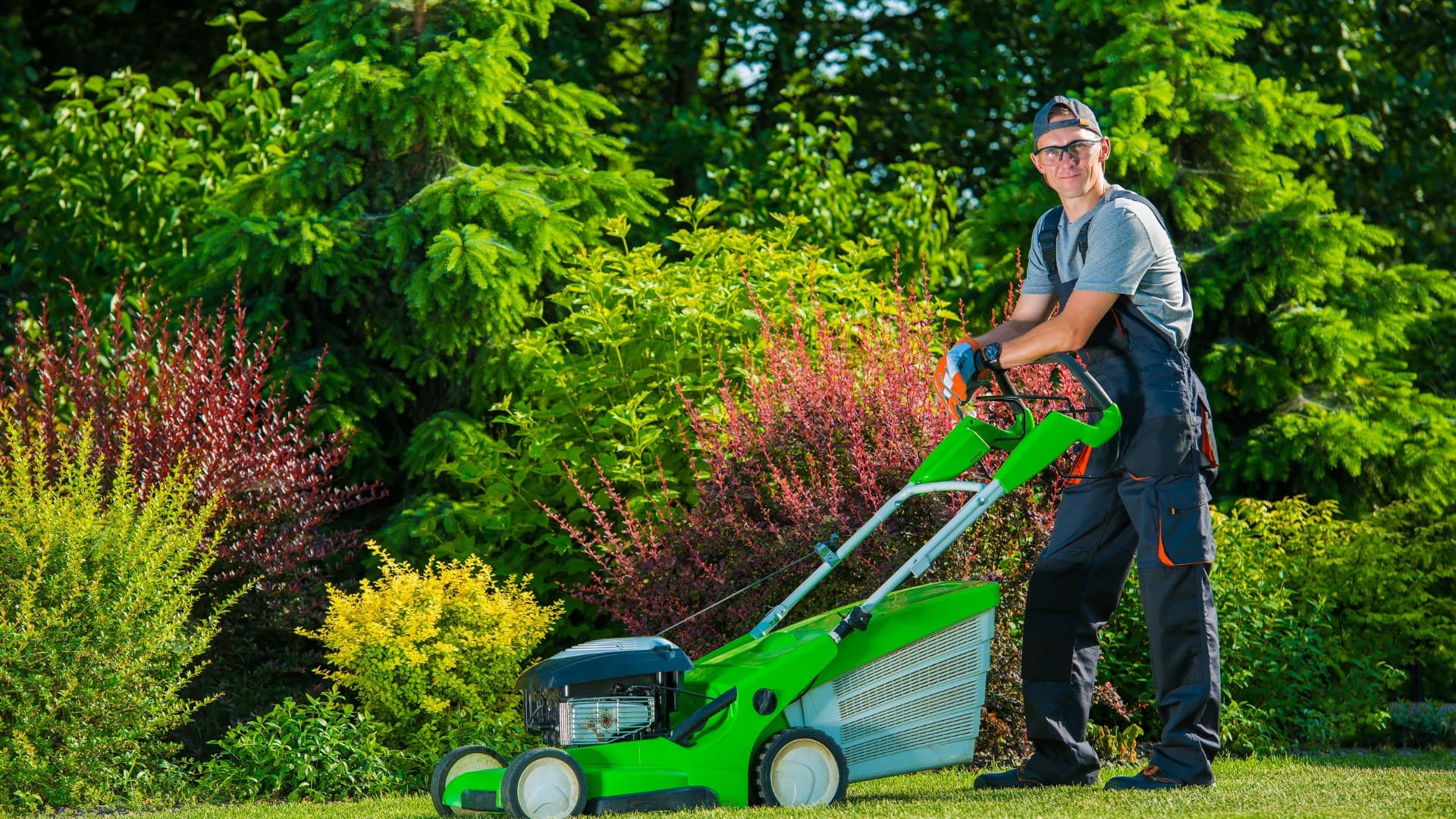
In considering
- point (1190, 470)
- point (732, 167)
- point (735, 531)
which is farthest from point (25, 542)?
point (732, 167)

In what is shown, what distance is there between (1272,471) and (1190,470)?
3.73 metres

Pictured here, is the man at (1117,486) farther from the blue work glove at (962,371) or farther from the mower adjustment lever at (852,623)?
the mower adjustment lever at (852,623)

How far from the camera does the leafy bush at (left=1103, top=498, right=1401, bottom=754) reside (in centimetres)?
562

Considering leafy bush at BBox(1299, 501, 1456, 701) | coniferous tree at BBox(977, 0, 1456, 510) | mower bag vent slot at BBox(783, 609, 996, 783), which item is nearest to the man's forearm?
mower bag vent slot at BBox(783, 609, 996, 783)

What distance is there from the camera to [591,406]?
6.73 metres

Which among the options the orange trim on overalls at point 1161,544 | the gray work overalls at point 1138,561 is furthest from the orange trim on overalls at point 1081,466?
the orange trim on overalls at point 1161,544

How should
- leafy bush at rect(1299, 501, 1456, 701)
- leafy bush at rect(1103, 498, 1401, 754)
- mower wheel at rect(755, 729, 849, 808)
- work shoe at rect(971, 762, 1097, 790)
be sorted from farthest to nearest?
1. leafy bush at rect(1299, 501, 1456, 701)
2. leafy bush at rect(1103, 498, 1401, 754)
3. work shoe at rect(971, 762, 1097, 790)
4. mower wheel at rect(755, 729, 849, 808)

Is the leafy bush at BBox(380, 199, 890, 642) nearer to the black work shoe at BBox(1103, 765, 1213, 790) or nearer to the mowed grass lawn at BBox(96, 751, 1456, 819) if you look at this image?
the mowed grass lawn at BBox(96, 751, 1456, 819)

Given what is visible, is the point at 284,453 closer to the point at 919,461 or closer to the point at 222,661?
the point at 222,661

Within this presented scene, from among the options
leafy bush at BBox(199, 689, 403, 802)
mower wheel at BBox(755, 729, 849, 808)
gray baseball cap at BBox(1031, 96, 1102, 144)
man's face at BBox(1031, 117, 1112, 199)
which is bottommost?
leafy bush at BBox(199, 689, 403, 802)

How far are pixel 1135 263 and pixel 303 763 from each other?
3.29 m

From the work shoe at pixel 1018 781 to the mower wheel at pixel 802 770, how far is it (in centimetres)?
62

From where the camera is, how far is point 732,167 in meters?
9.74

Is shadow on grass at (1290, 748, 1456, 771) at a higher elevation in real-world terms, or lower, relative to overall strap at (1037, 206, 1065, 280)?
lower
